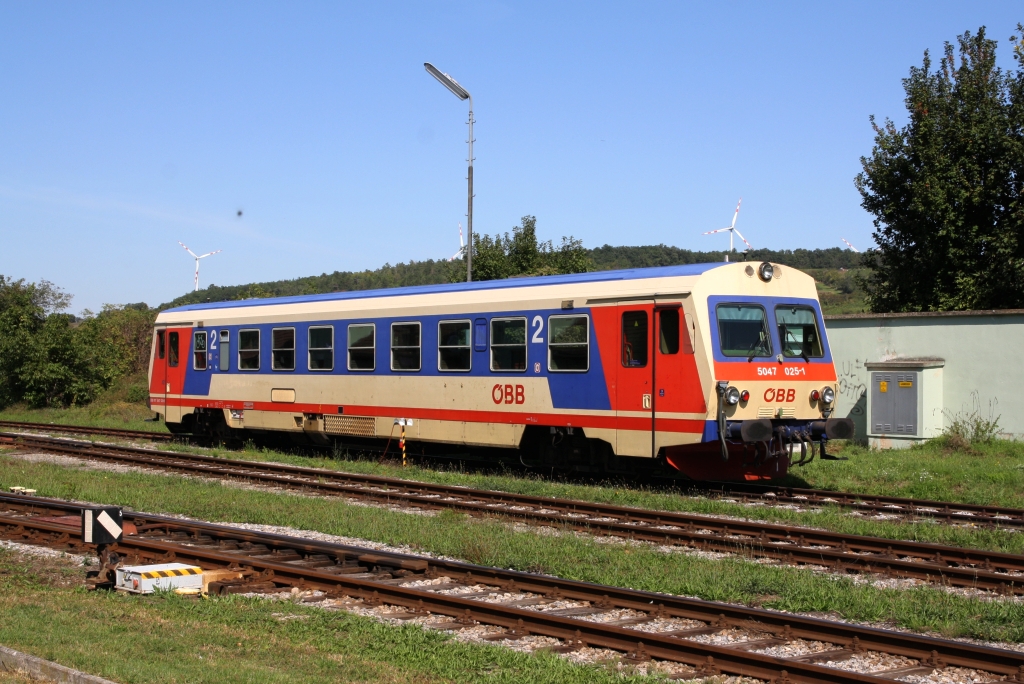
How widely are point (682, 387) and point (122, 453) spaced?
13.0m

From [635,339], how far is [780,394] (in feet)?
7.35

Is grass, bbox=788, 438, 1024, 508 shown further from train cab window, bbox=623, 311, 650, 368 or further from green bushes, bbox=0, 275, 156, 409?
green bushes, bbox=0, 275, 156, 409

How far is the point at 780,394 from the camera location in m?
14.5

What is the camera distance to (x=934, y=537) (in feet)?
37.3

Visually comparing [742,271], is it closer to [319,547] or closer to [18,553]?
[319,547]

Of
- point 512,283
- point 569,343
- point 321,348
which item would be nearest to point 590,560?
point 569,343

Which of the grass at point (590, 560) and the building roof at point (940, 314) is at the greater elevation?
the building roof at point (940, 314)

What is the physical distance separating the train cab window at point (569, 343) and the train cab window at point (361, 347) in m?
4.36

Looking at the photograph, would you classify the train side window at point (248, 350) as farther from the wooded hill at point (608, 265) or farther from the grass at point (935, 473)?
the wooded hill at point (608, 265)

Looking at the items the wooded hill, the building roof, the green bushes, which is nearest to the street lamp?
the building roof

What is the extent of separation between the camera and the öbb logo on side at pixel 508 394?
16.2 metres

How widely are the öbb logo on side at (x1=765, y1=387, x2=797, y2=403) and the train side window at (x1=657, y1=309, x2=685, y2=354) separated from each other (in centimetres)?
150

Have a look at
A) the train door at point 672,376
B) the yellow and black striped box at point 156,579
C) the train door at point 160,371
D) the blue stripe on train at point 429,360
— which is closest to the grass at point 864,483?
the train door at point 672,376

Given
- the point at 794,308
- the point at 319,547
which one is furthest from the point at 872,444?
the point at 319,547
